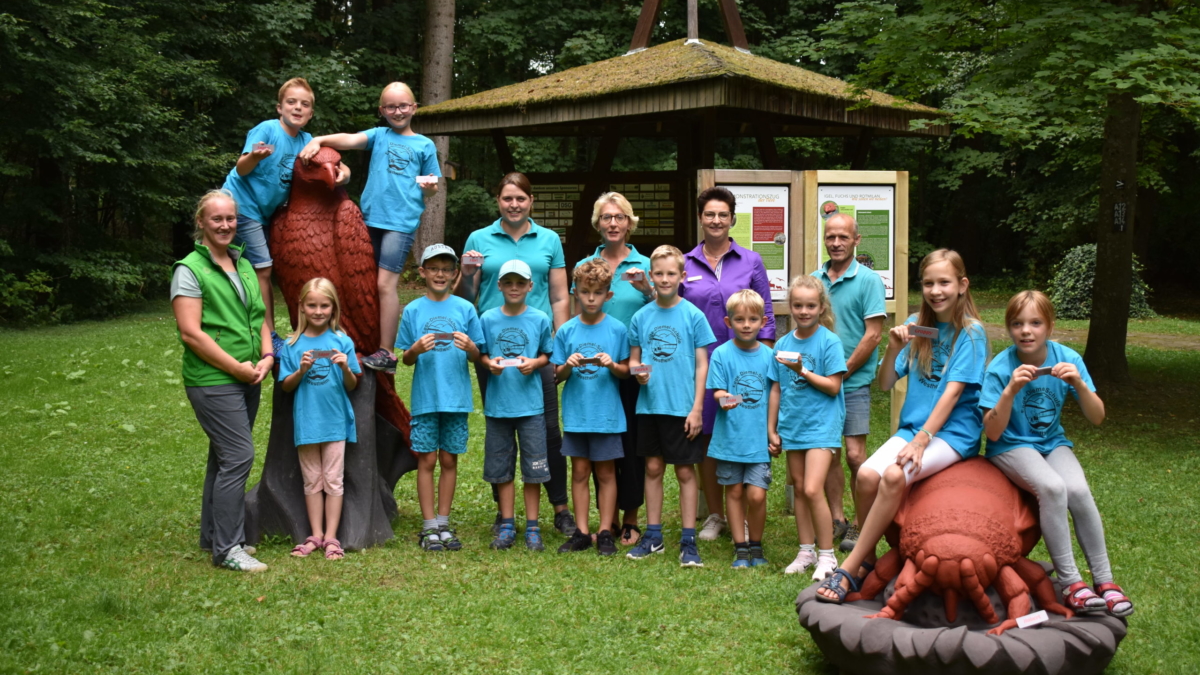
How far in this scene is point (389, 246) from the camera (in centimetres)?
612

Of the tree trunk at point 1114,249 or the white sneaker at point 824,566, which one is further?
the tree trunk at point 1114,249

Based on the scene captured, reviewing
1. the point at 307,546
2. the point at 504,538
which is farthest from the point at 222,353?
the point at 504,538

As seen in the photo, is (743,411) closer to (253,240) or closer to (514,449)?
(514,449)

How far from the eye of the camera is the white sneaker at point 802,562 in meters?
5.38

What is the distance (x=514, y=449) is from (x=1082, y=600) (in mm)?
3104

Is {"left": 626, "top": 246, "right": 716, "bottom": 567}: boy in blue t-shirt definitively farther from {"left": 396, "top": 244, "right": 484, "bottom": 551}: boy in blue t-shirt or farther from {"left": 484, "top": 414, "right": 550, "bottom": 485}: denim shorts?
{"left": 396, "top": 244, "right": 484, "bottom": 551}: boy in blue t-shirt

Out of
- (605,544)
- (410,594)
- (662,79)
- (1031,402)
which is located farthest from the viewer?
(662,79)

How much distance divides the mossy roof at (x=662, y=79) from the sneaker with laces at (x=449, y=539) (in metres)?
5.85

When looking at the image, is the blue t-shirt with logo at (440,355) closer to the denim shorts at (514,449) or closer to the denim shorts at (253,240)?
the denim shorts at (514,449)

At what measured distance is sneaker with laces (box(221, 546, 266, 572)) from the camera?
17.4 feet

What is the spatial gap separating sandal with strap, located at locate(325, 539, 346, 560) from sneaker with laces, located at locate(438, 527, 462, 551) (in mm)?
559

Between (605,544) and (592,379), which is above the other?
(592,379)

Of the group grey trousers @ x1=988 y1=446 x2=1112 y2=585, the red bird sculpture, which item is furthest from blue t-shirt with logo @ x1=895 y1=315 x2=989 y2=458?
the red bird sculpture

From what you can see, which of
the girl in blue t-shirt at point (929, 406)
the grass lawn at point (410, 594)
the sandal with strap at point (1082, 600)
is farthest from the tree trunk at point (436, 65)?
the sandal with strap at point (1082, 600)
